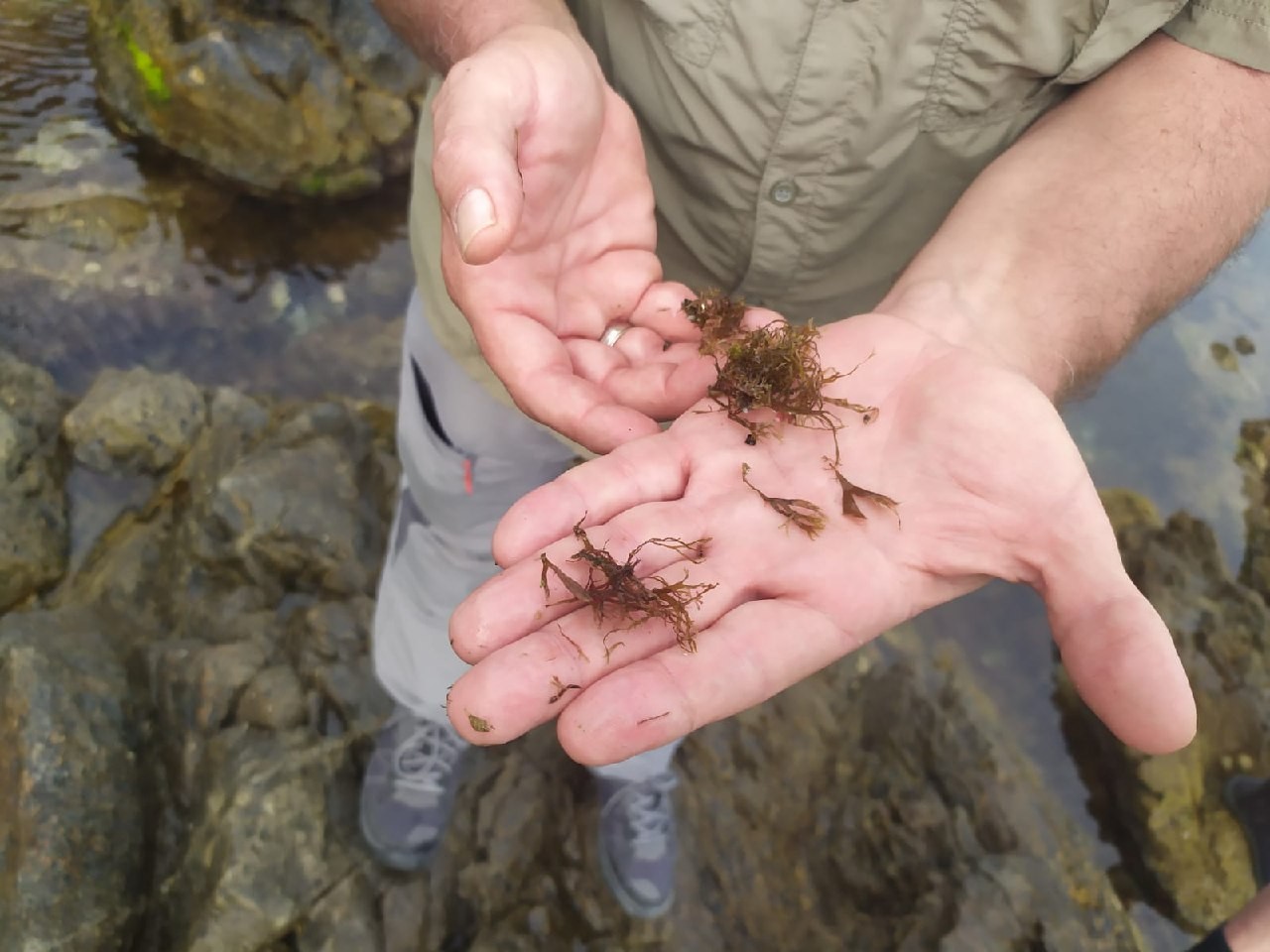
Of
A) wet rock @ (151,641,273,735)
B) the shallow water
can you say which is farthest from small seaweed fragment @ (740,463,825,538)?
the shallow water

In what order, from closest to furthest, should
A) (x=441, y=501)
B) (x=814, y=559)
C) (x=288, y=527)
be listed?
(x=814, y=559) → (x=441, y=501) → (x=288, y=527)

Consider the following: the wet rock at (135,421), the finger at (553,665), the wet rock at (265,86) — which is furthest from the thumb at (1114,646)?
the wet rock at (265,86)

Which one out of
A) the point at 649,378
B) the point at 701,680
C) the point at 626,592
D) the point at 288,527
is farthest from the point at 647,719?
the point at 288,527

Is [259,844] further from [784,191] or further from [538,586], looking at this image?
[784,191]

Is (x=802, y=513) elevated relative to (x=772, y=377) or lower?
lower

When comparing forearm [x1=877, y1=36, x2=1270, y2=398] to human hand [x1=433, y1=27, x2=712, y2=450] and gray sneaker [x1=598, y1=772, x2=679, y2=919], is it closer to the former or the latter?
human hand [x1=433, y1=27, x2=712, y2=450]

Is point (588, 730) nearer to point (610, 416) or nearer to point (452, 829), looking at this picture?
point (610, 416)

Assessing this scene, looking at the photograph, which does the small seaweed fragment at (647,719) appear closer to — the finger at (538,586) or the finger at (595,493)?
the finger at (538,586)
